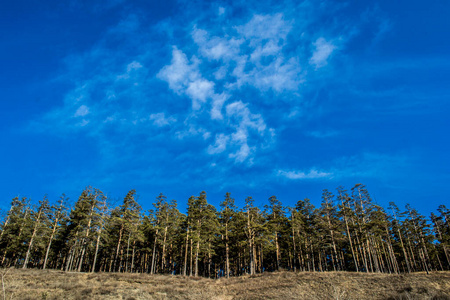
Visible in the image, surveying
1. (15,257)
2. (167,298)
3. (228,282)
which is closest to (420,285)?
(228,282)

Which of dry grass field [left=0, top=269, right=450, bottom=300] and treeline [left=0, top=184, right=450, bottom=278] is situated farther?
treeline [left=0, top=184, right=450, bottom=278]

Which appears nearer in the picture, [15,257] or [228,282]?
[228,282]

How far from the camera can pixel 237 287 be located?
28.7 metres

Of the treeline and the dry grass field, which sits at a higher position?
the treeline

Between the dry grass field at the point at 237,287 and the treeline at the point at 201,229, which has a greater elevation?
the treeline at the point at 201,229

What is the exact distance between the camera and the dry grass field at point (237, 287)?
69.9 ft

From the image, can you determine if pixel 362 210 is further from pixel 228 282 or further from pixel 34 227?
pixel 34 227

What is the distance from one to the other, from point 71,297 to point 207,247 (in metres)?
21.8

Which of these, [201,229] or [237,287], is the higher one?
[201,229]

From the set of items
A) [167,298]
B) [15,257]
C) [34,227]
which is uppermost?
[34,227]

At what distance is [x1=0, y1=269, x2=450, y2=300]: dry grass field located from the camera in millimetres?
21297

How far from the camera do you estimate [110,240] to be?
40469mm

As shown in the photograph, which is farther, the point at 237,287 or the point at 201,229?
the point at 201,229

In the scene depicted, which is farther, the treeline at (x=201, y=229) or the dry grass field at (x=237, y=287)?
the treeline at (x=201, y=229)
